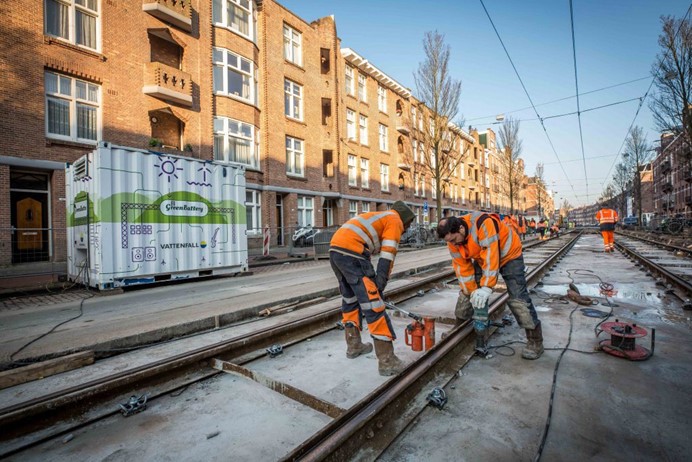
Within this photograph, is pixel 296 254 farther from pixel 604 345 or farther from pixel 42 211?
pixel 604 345

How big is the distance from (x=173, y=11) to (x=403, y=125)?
21684 mm

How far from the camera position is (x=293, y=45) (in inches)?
842

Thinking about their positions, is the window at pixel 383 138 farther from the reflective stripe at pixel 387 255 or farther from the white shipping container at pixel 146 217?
the reflective stripe at pixel 387 255

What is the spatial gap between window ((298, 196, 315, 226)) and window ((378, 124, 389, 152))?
10.7 m

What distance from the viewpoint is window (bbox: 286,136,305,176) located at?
803 inches

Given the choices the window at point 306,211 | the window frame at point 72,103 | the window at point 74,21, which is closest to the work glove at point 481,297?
the window frame at point 72,103

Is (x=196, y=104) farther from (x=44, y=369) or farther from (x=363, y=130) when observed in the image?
(x=44, y=369)

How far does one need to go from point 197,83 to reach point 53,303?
40.4ft

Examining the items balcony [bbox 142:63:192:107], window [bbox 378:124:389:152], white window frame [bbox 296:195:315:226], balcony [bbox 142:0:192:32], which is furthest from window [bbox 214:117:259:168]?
window [bbox 378:124:389:152]

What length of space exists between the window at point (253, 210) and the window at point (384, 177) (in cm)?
1353

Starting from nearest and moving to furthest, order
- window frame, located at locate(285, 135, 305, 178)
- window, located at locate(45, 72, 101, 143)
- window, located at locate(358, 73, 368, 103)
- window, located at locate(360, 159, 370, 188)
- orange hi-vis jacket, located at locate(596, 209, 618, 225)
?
window, located at locate(45, 72, 101, 143) < orange hi-vis jacket, located at locate(596, 209, 618, 225) < window frame, located at locate(285, 135, 305, 178) < window, located at locate(360, 159, 370, 188) < window, located at locate(358, 73, 368, 103)

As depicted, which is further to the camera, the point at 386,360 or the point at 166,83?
the point at 166,83

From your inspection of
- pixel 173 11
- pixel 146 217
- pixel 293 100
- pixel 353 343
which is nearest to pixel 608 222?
pixel 353 343

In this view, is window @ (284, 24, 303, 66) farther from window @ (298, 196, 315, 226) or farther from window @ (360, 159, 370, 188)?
window @ (360, 159, 370, 188)
